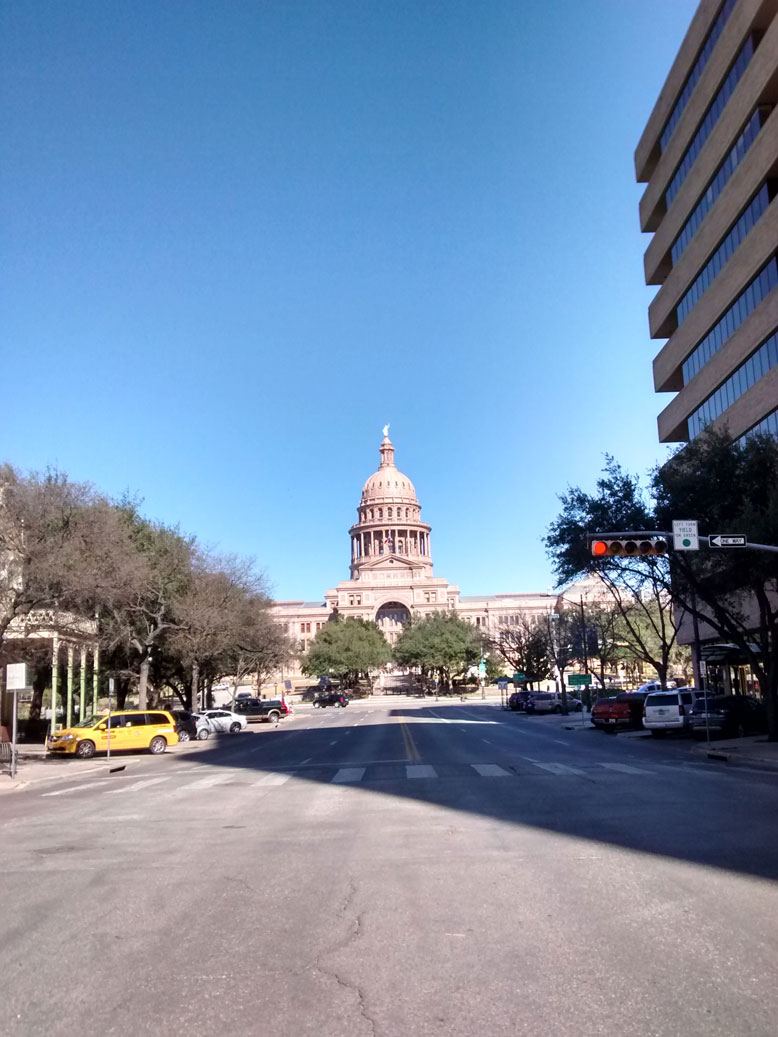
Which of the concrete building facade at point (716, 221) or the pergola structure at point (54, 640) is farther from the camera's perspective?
the concrete building facade at point (716, 221)

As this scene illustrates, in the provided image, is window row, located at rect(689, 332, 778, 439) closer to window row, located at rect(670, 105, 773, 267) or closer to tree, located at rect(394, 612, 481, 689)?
window row, located at rect(670, 105, 773, 267)

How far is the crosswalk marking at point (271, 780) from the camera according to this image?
19578mm

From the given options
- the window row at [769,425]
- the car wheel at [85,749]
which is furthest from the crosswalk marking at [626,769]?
the car wheel at [85,749]

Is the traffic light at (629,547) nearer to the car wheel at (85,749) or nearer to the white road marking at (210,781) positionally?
the white road marking at (210,781)

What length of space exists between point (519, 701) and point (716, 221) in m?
38.0

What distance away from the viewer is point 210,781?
21.3 meters

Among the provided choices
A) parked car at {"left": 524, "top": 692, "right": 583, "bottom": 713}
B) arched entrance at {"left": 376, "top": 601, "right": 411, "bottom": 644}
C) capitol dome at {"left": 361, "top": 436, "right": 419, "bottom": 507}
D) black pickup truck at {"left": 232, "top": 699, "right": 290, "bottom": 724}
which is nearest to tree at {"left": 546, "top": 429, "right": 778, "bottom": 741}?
parked car at {"left": 524, "top": 692, "right": 583, "bottom": 713}

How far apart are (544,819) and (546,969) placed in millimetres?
6823

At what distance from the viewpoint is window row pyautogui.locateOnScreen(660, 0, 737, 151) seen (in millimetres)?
39938

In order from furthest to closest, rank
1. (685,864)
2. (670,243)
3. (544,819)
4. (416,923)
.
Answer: (670,243) → (544,819) → (685,864) → (416,923)

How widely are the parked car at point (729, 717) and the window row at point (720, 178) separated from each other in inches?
836

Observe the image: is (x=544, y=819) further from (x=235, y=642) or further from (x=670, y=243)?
(x=670, y=243)

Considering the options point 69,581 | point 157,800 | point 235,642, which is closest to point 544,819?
point 157,800

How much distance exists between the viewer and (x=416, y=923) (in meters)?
7.21
